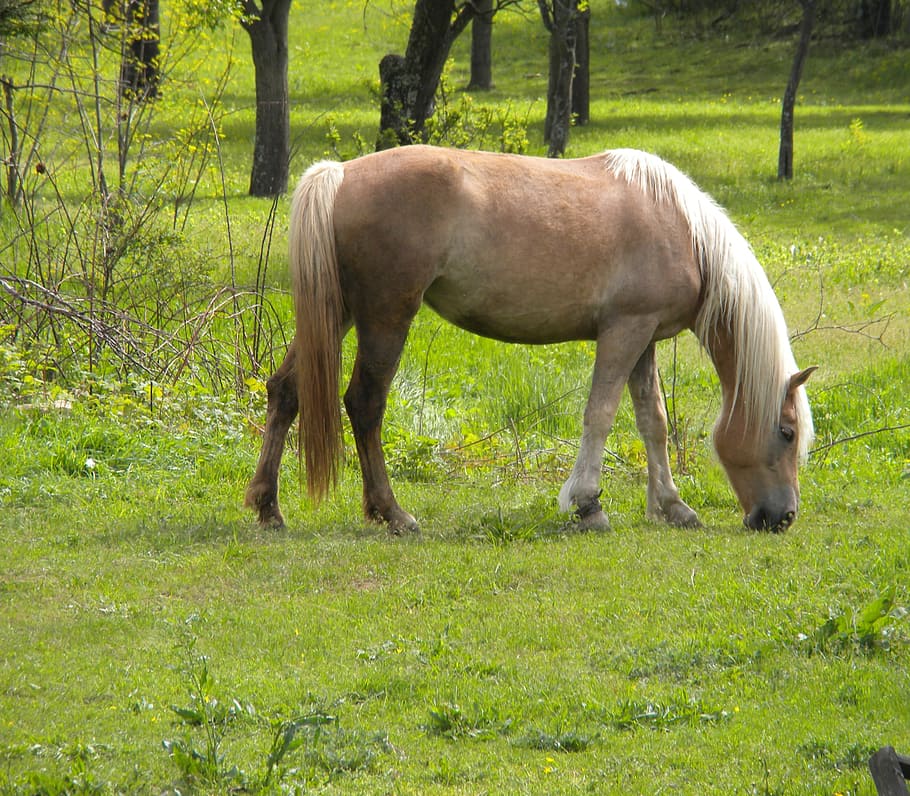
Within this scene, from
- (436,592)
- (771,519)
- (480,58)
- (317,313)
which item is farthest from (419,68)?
(480,58)

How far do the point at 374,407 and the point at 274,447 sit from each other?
0.61m

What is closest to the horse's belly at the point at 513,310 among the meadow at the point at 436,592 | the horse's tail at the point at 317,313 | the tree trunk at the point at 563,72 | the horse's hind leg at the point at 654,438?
the horse's hind leg at the point at 654,438

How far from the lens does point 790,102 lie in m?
20.4

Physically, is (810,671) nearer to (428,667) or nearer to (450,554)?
(428,667)

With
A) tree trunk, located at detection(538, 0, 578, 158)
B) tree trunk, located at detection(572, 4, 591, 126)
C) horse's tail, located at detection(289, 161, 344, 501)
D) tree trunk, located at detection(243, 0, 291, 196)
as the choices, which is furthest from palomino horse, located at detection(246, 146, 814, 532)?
tree trunk, located at detection(572, 4, 591, 126)

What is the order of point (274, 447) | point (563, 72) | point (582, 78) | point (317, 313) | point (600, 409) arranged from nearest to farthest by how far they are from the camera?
1. point (317, 313)
2. point (274, 447)
3. point (600, 409)
4. point (563, 72)
5. point (582, 78)

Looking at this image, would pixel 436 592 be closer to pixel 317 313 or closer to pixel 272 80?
pixel 317 313

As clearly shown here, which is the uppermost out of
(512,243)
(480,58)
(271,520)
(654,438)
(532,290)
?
(480,58)

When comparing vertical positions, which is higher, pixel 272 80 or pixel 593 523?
pixel 272 80

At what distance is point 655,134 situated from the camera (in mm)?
24984

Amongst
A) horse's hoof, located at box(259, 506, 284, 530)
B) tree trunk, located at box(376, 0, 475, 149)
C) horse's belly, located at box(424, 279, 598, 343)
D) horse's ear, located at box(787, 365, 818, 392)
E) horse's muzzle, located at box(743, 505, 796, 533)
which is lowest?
horse's hoof, located at box(259, 506, 284, 530)

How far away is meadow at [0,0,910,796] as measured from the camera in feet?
12.1

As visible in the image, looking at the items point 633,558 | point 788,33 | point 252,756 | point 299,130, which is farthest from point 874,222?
point 788,33

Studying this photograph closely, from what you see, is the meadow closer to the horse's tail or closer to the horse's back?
the horse's tail
